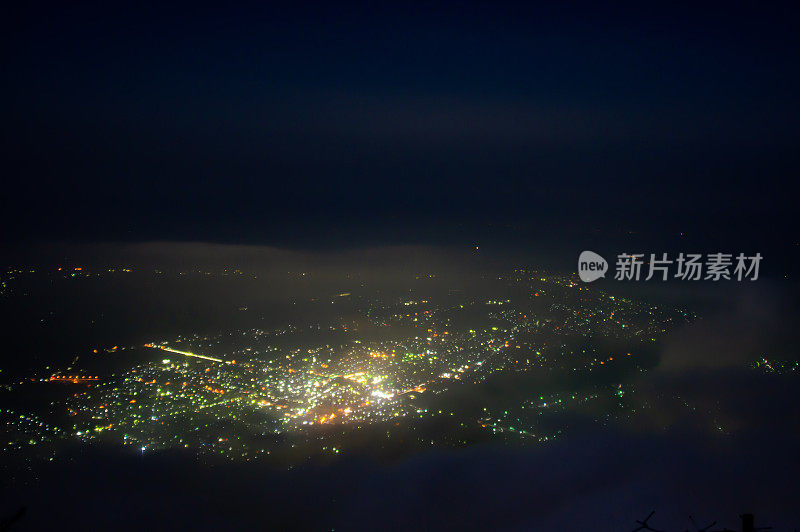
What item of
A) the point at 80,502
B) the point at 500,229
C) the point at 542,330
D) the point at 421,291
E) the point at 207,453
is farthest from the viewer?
the point at 500,229

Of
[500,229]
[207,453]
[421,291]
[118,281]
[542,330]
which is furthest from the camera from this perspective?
[500,229]

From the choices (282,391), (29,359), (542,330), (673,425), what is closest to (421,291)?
(542,330)

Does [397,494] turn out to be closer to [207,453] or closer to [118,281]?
[207,453]

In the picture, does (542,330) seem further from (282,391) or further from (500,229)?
(500,229)

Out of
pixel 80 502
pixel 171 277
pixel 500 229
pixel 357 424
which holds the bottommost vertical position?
pixel 80 502

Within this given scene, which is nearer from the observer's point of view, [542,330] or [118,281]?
[542,330]

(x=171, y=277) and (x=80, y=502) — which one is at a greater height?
(x=171, y=277)

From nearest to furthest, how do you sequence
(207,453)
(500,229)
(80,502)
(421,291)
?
(80,502), (207,453), (421,291), (500,229)

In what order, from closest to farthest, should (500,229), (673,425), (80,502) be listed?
1. (80,502)
2. (673,425)
3. (500,229)

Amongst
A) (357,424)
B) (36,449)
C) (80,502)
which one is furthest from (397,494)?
(36,449)
